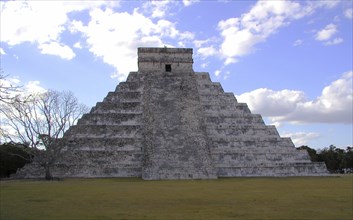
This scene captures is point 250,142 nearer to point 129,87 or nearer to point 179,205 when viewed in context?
point 129,87

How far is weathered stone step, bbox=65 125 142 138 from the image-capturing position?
2336 centimetres

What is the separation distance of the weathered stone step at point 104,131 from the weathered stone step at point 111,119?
20.6 inches

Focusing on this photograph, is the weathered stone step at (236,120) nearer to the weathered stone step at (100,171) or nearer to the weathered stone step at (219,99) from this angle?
the weathered stone step at (219,99)

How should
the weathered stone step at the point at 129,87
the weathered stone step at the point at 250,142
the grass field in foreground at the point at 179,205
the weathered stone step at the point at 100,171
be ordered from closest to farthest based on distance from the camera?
the grass field in foreground at the point at 179,205 → the weathered stone step at the point at 100,171 → the weathered stone step at the point at 250,142 → the weathered stone step at the point at 129,87

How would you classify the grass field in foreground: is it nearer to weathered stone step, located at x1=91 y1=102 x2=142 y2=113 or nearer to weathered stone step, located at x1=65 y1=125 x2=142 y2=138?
weathered stone step, located at x1=65 y1=125 x2=142 y2=138

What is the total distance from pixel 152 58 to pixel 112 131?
6.42 metres

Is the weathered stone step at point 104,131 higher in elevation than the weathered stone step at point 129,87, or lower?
lower

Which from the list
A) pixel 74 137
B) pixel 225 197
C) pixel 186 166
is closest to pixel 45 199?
pixel 225 197

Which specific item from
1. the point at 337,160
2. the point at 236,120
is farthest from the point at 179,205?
the point at 337,160

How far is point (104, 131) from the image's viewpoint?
2342cm

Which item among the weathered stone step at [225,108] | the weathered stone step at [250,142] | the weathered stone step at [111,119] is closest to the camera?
the weathered stone step at [250,142]

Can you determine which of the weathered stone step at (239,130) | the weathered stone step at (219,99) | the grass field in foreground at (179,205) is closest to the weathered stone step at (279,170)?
the weathered stone step at (239,130)

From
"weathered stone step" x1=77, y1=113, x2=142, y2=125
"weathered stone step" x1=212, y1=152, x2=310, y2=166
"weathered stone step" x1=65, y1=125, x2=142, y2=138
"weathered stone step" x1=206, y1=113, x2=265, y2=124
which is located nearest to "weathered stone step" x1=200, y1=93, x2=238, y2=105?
"weathered stone step" x1=206, y1=113, x2=265, y2=124

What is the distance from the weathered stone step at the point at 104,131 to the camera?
920 inches
